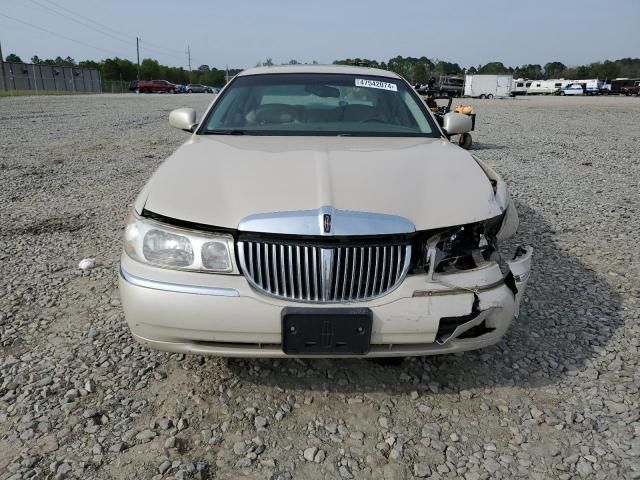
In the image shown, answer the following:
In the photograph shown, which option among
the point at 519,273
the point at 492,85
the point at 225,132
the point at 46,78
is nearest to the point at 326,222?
the point at 519,273

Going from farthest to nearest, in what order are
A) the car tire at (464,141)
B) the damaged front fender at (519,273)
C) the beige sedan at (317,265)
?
the car tire at (464,141)
the damaged front fender at (519,273)
the beige sedan at (317,265)

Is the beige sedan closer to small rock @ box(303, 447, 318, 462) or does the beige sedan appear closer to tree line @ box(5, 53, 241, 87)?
small rock @ box(303, 447, 318, 462)

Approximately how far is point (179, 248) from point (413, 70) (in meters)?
76.0

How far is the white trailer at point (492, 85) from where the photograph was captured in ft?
176

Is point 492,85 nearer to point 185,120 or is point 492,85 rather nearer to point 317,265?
point 185,120

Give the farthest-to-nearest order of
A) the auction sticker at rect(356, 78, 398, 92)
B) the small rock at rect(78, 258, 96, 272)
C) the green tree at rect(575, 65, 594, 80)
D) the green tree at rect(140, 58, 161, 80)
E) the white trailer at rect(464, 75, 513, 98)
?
the green tree at rect(575, 65, 594, 80) → the green tree at rect(140, 58, 161, 80) → the white trailer at rect(464, 75, 513, 98) → the small rock at rect(78, 258, 96, 272) → the auction sticker at rect(356, 78, 398, 92)


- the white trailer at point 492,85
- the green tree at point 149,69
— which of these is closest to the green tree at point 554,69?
the white trailer at point 492,85

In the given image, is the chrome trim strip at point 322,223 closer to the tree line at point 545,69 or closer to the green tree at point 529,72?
the tree line at point 545,69

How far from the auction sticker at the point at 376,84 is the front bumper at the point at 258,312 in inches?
82.5

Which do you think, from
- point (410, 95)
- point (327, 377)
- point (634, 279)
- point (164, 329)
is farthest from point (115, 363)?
point (634, 279)

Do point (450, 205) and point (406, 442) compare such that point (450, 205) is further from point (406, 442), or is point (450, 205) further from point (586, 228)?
point (586, 228)

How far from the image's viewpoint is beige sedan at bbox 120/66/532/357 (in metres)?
2.08

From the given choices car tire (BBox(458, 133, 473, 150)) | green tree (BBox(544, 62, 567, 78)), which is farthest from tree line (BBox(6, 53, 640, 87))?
car tire (BBox(458, 133, 473, 150))

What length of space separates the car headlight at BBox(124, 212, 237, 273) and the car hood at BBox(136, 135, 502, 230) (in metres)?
0.07
